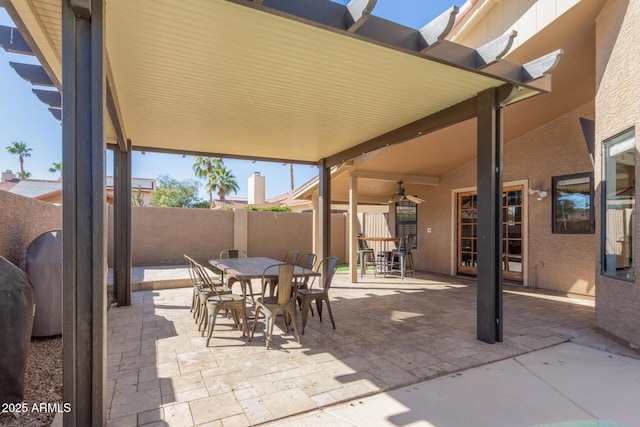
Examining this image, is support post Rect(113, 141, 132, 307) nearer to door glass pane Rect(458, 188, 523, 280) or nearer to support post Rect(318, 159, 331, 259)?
support post Rect(318, 159, 331, 259)

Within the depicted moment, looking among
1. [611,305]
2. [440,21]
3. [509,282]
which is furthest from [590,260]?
[440,21]

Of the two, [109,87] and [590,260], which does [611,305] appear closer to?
[590,260]

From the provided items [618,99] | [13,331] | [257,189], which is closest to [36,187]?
[257,189]

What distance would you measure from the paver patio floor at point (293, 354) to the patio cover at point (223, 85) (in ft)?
1.57

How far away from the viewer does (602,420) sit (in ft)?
7.38

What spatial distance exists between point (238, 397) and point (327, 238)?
5028 millimetres

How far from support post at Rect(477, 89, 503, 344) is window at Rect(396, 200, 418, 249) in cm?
616

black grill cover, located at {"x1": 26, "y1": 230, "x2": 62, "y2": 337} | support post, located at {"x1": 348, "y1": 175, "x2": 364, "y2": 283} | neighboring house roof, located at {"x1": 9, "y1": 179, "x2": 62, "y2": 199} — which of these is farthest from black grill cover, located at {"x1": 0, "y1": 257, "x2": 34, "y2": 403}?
neighboring house roof, located at {"x1": 9, "y1": 179, "x2": 62, "y2": 199}

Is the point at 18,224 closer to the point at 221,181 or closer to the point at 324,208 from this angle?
the point at 324,208

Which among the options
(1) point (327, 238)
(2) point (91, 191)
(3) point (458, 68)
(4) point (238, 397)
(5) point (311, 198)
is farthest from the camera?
(5) point (311, 198)

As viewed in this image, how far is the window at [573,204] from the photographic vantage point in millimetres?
6031

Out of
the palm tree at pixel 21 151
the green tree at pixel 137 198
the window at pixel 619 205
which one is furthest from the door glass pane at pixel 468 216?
the palm tree at pixel 21 151

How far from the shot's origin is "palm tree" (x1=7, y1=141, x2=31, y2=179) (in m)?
34.1

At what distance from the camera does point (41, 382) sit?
2.77 meters
